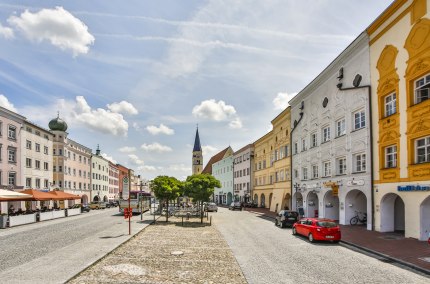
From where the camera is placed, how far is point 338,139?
30.5 metres

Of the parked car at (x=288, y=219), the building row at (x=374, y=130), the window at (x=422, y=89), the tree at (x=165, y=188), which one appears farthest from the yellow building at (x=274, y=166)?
the window at (x=422, y=89)

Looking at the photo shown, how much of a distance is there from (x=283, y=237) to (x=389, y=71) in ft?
41.4

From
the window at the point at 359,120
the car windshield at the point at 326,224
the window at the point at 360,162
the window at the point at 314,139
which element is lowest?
the car windshield at the point at 326,224

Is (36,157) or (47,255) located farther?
(36,157)

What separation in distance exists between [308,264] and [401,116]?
12.5 meters

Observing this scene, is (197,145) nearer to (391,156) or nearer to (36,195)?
(36,195)

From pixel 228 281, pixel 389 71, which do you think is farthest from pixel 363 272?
pixel 389 71

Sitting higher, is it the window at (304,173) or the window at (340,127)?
the window at (340,127)

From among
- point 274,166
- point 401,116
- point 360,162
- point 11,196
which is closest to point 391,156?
point 401,116

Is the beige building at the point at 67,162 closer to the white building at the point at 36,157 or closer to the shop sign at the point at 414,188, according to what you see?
the white building at the point at 36,157

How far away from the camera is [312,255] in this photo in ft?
54.4

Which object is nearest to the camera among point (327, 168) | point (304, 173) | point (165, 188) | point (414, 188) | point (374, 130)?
point (414, 188)

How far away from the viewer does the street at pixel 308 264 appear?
12.2 m

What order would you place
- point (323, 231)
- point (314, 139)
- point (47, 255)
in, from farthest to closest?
point (314, 139) → point (323, 231) → point (47, 255)
